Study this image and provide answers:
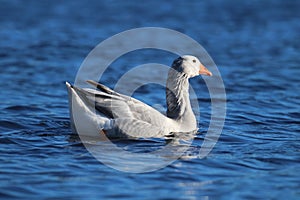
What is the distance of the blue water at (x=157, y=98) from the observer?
790cm

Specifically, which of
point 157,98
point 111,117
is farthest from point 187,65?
point 157,98

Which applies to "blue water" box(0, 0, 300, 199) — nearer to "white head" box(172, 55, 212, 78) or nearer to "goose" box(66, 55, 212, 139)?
"goose" box(66, 55, 212, 139)

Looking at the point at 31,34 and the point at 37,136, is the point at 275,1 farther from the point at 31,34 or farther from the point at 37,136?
the point at 37,136

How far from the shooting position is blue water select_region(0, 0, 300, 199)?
7902 mm

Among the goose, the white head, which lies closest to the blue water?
the goose

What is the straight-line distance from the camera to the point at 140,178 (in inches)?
320

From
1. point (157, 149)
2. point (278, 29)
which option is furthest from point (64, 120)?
point (278, 29)

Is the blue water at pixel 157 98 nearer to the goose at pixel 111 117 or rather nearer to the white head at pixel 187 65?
the goose at pixel 111 117

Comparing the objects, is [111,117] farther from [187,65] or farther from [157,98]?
[157,98]

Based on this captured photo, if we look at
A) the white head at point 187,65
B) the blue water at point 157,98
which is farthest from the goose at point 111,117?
the white head at point 187,65

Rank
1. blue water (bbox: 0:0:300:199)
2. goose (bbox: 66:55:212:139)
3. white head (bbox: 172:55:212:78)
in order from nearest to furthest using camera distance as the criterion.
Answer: blue water (bbox: 0:0:300:199) < goose (bbox: 66:55:212:139) < white head (bbox: 172:55:212:78)

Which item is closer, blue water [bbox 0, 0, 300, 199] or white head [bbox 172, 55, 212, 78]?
blue water [bbox 0, 0, 300, 199]

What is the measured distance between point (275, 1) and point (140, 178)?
72.4 ft

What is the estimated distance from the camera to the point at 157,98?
13875 millimetres
